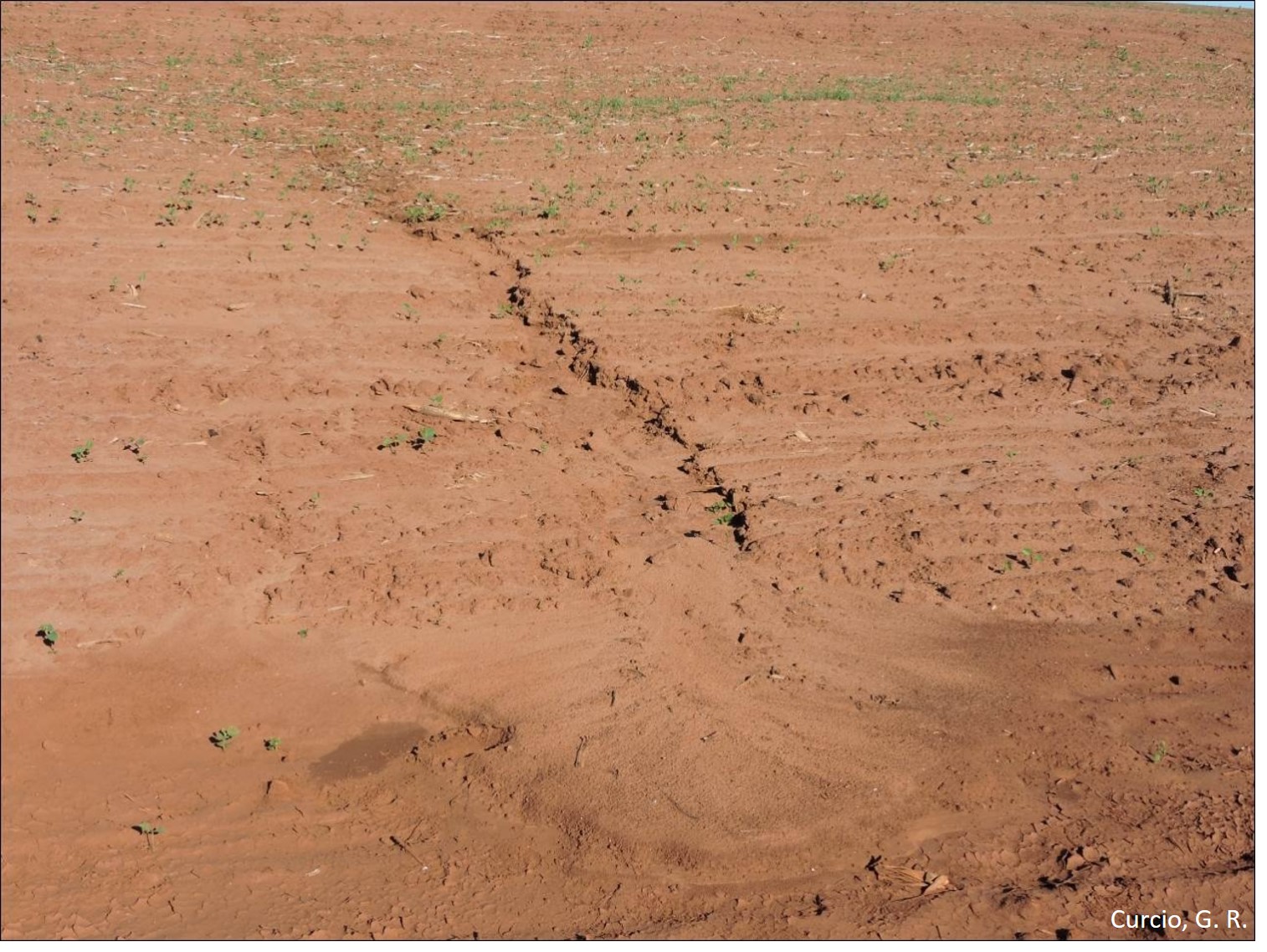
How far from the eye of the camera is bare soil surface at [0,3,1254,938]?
4332 mm

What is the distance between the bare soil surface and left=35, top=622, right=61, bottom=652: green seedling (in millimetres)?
15

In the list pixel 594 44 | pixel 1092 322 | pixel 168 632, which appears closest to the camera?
pixel 168 632

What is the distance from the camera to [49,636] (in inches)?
208

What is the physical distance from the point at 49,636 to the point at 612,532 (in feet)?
8.90

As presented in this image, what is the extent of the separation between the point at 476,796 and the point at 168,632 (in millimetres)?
1797

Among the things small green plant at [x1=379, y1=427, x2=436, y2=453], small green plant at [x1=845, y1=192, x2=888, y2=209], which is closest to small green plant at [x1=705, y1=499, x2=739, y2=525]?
small green plant at [x1=379, y1=427, x2=436, y2=453]

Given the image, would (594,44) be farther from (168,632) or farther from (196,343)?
(168,632)

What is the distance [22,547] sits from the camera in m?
5.77

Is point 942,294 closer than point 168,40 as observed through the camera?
Yes

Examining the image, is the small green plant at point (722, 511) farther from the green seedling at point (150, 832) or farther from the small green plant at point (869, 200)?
the small green plant at point (869, 200)

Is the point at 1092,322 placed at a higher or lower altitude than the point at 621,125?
lower

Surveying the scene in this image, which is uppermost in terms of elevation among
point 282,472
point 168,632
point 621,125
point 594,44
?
point 594,44

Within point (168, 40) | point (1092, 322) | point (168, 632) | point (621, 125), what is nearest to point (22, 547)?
point (168, 632)

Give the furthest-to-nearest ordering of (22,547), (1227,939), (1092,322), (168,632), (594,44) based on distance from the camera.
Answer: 1. (594,44)
2. (1092,322)
3. (22,547)
4. (168,632)
5. (1227,939)
